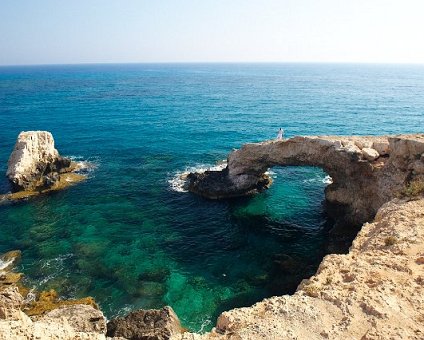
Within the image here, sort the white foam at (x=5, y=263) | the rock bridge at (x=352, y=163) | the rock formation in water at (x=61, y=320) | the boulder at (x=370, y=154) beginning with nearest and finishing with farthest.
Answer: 1. the rock formation in water at (x=61, y=320)
2. the rock bridge at (x=352, y=163)
3. the white foam at (x=5, y=263)
4. the boulder at (x=370, y=154)

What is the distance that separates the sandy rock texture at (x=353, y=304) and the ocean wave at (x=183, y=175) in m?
27.2

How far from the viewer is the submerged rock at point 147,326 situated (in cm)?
1496

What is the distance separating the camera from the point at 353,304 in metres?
13.2

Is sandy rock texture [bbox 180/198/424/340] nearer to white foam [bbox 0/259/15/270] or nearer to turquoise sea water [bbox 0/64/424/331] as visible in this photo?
turquoise sea water [bbox 0/64/424/331]

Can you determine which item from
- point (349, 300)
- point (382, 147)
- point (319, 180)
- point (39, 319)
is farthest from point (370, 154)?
point (39, 319)

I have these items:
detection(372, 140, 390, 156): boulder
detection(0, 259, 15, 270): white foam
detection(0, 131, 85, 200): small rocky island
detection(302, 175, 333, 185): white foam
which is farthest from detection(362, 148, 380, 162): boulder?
detection(0, 131, 85, 200): small rocky island

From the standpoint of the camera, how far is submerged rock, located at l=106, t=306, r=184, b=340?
15.0 metres

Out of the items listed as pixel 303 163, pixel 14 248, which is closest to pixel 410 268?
pixel 303 163

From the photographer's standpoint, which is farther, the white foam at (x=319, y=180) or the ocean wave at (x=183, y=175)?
the white foam at (x=319, y=180)

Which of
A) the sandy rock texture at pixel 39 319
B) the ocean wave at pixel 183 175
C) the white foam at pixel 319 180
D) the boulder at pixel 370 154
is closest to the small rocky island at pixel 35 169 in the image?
the ocean wave at pixel 183 175

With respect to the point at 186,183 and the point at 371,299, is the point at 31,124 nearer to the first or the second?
the point at 186,183

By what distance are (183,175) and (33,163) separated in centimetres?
1892

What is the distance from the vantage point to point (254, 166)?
3731 cm

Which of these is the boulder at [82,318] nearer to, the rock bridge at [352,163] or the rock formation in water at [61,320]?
the rock formation in water at [61,320]
